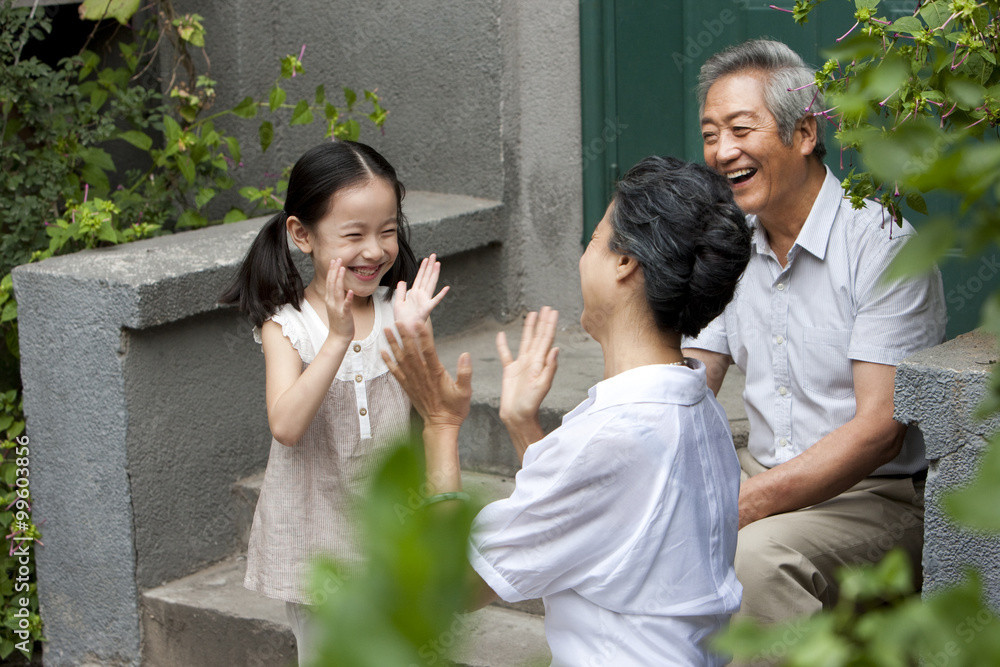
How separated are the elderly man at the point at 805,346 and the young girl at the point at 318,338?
0.88 m

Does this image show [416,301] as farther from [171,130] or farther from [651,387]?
[171,130]

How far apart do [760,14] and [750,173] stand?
1290mm

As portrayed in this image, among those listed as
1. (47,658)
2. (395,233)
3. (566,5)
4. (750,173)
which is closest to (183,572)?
(47,658)

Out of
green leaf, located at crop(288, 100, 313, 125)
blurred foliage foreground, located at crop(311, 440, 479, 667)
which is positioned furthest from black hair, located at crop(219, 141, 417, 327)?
blurred foliage foreground, located at crop(311, 440, 479, 667)

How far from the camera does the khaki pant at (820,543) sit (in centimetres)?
231

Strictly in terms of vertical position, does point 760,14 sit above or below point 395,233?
above

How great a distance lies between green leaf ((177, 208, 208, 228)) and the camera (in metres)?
3.89

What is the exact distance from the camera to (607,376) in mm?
1866

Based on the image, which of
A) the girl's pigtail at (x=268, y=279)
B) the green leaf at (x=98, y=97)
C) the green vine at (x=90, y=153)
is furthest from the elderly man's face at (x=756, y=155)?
the green leaf at (x=98, y=97)

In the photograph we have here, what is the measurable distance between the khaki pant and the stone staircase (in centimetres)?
67

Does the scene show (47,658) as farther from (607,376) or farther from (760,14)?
(760,14)

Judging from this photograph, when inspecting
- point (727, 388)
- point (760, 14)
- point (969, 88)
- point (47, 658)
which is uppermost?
point (760, 14)

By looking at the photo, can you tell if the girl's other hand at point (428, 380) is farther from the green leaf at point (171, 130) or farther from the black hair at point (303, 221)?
the green leaf at point (171, 130)
